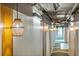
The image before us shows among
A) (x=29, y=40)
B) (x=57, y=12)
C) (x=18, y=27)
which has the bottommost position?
(x=29, y=40)

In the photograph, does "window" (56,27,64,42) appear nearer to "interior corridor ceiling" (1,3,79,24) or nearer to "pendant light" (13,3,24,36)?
"interior corridor ceiling" (1,3,79,24)

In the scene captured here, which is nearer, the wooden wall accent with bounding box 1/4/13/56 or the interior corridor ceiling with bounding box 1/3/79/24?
the wooden wall accent with bounding box 1/4/13/56

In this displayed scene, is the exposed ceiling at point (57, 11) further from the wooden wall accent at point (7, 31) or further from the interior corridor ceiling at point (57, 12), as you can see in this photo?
the wooden wall accent at point (7, 31)

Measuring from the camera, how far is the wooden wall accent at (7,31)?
2.48 m

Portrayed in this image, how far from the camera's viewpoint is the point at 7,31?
2.61m

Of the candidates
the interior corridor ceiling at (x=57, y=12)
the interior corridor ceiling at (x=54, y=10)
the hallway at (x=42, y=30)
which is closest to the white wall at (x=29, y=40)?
the hallway at (x=42, y=30)

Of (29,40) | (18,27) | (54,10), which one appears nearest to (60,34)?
(54,10)

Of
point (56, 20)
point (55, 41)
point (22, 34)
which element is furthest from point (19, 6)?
point (55, 41)

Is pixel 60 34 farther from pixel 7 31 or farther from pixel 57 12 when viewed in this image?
pixel 7 31

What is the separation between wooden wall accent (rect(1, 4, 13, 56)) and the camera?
2.48 m

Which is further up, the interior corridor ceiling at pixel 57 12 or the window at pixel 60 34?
the interior corridor ceiling at pixel 57 12

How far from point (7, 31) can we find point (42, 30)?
64 cm

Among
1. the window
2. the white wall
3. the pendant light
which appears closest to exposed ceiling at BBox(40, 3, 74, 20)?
the window

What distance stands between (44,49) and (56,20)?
0.59 metres
